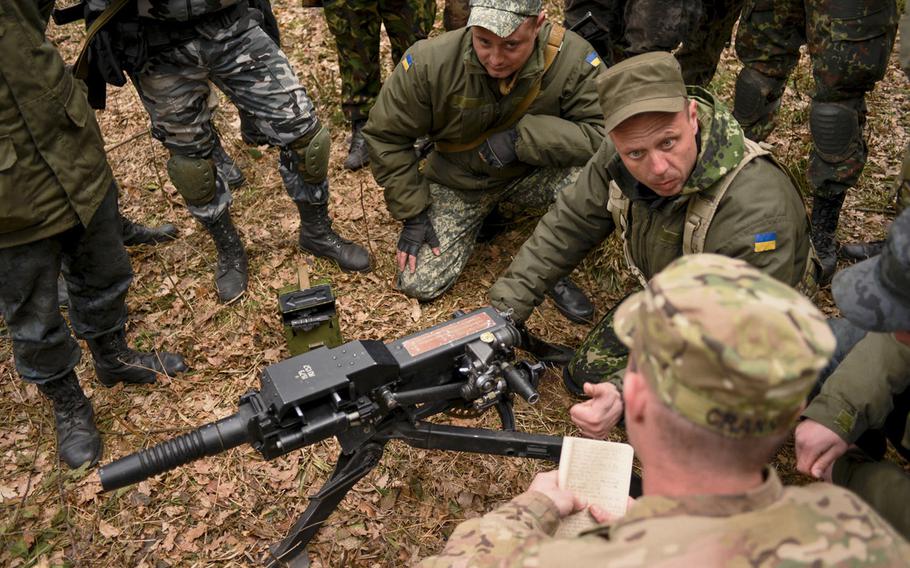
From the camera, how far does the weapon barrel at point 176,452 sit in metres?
2.42

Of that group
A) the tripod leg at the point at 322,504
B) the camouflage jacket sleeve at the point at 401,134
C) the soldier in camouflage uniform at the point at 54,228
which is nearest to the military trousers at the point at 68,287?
the soldier in camouflage uniform at the point at 54,228

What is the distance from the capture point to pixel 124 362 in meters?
4.34

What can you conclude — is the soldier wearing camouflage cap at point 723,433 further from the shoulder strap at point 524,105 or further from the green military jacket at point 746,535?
the shoulder strap at point 524,105

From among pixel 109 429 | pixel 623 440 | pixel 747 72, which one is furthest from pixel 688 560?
pixel 747 72

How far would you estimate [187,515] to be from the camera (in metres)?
3.72

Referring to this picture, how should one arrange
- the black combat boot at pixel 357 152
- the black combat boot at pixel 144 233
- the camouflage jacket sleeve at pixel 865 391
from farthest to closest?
the black combat boot at pixel 357 152
the black combat boot at pixel 144 233
the camouflage jacket sleeve at pixel 865 391

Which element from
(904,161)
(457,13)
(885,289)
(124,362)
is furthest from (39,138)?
(457,13)

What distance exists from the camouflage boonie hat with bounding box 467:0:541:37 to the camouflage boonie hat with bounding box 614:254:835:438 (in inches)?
106

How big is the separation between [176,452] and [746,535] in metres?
1.81

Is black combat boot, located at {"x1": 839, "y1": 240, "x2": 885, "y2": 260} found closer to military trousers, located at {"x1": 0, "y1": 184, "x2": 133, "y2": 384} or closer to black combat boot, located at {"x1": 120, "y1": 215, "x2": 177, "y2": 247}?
military trousers, located at {"x1": 0, "y1": 184, "x2": 133, "y2": 384}

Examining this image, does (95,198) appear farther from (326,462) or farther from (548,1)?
(548,1)

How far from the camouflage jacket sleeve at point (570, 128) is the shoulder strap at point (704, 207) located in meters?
1.40

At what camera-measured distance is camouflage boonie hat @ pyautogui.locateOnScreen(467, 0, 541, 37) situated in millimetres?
3959

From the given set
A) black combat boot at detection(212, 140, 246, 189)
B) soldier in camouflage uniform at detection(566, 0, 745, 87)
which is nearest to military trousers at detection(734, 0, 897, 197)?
soldier in camouflage uniform at detection(566, 0, 745, 87)
